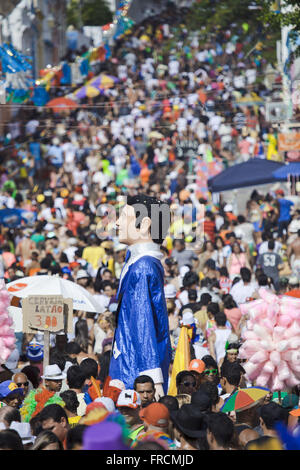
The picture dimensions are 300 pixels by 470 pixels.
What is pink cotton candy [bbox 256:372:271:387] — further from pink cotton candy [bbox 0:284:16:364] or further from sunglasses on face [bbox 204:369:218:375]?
pink cotton candy [bbox 0:284:16:364]

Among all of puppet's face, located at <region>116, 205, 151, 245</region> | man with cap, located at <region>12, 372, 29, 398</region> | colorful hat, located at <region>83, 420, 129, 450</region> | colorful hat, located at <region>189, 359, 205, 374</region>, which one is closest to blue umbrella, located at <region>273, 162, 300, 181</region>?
colorful hat, located at <region>189, 359, 205, 374</region>

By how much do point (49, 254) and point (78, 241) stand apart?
1.76 m

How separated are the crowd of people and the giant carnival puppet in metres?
0.18

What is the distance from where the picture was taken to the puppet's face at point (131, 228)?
738 centimetres

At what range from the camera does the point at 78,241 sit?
18328 millimetres

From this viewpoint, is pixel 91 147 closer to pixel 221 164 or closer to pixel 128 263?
pixel 221 164

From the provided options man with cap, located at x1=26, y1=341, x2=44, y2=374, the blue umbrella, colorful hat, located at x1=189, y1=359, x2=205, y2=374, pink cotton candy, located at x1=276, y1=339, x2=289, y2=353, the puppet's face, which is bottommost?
man with cap, located at x1=26, y1=341, x2=44, y2=374

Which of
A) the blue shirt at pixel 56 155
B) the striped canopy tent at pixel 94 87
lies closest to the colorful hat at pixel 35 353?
the blue shirt at pixel 56 155

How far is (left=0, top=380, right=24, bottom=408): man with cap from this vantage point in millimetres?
7566

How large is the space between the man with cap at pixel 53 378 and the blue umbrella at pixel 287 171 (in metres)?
11.6

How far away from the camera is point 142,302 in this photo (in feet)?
23.5

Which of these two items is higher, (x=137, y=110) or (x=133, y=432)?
(x=137, y=110)

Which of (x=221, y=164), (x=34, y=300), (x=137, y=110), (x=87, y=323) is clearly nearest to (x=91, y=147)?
(x=137, y=110)

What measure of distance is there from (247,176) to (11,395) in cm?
1286
